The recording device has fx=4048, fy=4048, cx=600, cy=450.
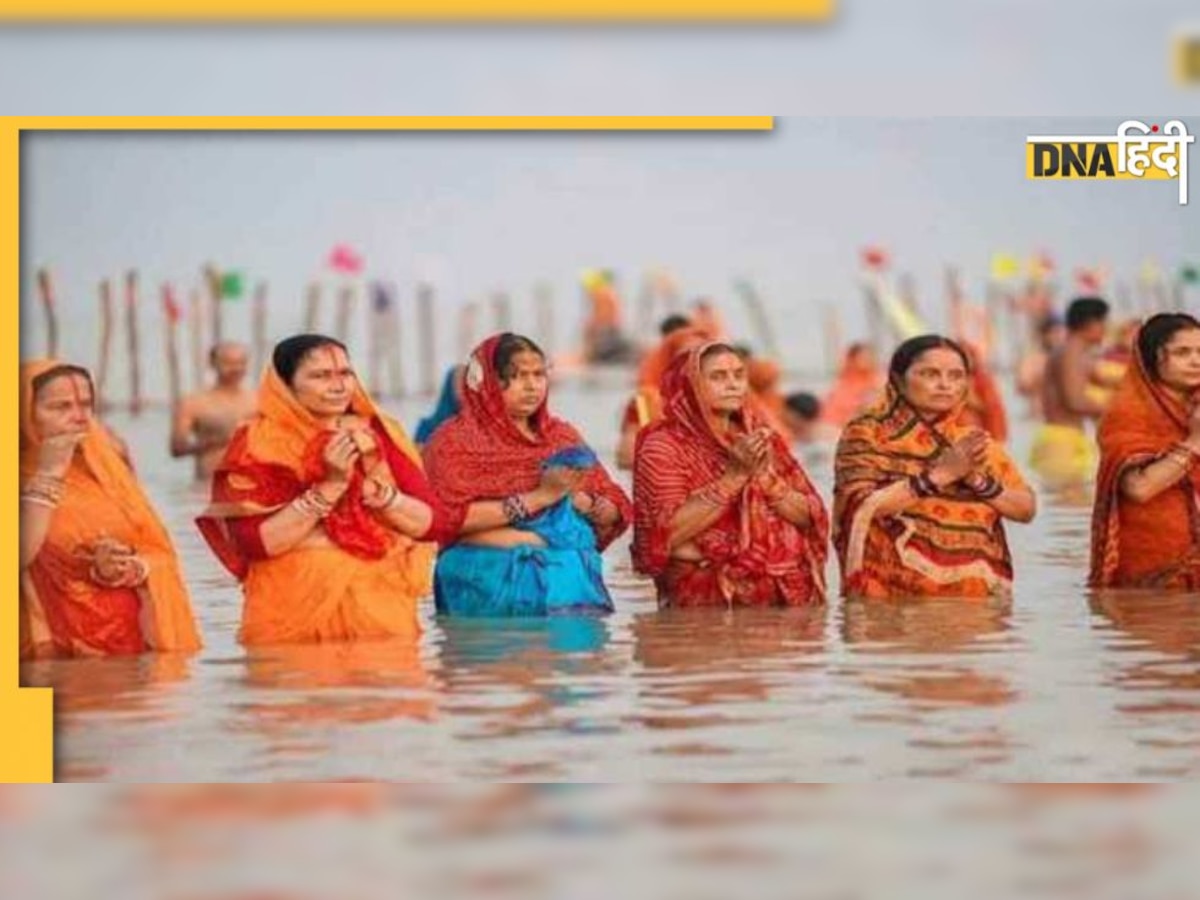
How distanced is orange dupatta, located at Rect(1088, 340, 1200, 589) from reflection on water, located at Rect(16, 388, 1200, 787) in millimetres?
208

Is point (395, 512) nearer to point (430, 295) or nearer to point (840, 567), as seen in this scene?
point (430, 295)

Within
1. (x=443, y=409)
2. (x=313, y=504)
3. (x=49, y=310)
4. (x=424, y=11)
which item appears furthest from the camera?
A: (x=443, y=409)

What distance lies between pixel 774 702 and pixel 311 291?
1.50 meters

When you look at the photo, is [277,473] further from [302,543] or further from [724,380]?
[724,380]

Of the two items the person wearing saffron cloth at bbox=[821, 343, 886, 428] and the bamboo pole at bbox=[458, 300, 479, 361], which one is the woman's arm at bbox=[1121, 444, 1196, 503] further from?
the bamboo pole at bbox=[458, 300, 479, 361]

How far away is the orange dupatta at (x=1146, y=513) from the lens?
406 inches

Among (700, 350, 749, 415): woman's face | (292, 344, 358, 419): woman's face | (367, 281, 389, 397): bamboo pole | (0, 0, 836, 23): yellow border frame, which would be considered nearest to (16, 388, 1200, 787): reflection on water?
(700, 350, 749, 415): woman's face

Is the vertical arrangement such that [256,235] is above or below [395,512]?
above

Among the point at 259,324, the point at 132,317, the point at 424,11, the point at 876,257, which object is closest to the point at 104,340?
the point at 132,317

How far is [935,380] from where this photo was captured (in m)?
10.3

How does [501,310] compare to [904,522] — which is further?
[904,522]

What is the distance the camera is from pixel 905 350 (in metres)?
10.3

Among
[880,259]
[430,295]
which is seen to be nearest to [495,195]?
[430,295]

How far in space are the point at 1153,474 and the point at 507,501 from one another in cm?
169
